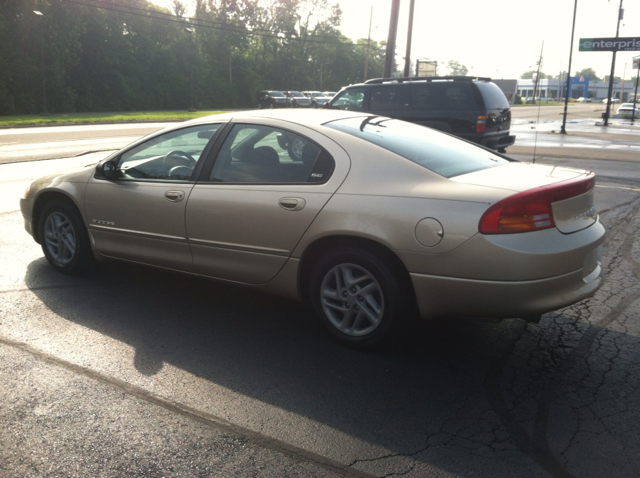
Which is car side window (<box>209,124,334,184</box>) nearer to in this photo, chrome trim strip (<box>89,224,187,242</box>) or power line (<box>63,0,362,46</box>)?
chrome trim strip (<box>89,224,187,242</box>)

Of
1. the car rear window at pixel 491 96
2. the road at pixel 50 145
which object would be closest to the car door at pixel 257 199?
the car rear window at pixel 491 96

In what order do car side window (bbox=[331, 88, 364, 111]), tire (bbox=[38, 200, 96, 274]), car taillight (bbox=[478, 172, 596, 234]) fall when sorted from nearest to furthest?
car taillight (bbox=[478, 172, 596, 234]), tire (bbox=[38, 200, 96, 274]), car side window (bbox=[331, 88, 364, 111])

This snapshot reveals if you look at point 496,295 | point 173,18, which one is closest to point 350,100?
point 496,295

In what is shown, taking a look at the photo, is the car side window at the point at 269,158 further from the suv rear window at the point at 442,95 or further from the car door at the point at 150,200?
the suv rear window at the point at 442,95

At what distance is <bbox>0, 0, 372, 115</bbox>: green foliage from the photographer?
1816 inches

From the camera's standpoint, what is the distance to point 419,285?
373cm

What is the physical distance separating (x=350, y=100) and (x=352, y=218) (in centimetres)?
1095

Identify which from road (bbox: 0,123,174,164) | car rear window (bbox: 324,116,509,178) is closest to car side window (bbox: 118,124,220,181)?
car rear window (bbox: 324,116,509,178)

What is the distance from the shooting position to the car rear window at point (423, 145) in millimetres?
4121

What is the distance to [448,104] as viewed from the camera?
13.3m

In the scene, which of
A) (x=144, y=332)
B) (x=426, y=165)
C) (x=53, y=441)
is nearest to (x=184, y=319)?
(x=144, y=332)

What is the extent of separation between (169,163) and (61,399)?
7.18 ft

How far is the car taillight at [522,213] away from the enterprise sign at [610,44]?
31.9m

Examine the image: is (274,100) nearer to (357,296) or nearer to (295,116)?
(295,116)
